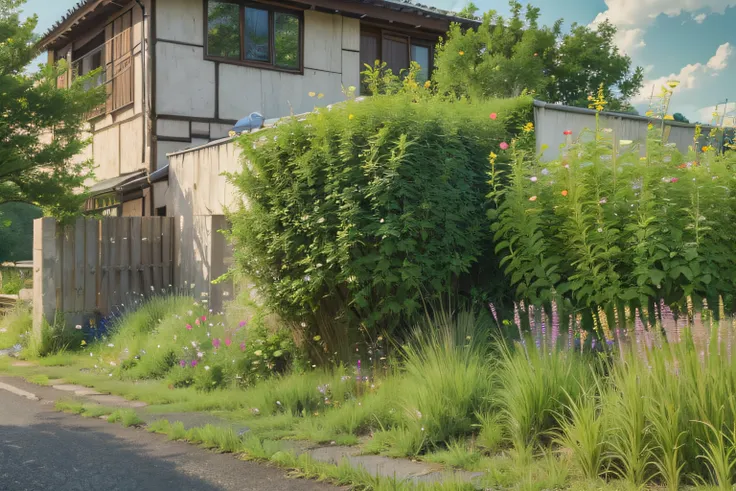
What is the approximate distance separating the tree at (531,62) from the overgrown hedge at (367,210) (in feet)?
30.1

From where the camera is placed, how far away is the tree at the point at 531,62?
19.3m

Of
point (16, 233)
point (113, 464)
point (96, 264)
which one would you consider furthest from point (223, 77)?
point (16, 233)

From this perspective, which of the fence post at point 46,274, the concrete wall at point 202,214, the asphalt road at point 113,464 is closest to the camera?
the asphalt road at point 113,464

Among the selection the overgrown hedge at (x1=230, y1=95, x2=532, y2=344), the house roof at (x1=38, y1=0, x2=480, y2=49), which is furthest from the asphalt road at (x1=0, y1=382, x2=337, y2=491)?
the house roof at (x1=38, y1=0, x2=480, y2=49)

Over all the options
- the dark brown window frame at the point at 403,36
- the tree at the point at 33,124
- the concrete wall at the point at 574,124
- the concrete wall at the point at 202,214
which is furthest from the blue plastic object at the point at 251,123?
the concrete wall at the point at 574,124

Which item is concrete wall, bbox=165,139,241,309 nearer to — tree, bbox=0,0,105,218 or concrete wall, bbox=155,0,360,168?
tree, bbox=0,0,105,218

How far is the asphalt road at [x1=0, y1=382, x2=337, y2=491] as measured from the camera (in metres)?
4.87

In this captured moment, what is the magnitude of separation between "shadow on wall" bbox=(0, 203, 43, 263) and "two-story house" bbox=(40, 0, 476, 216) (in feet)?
23.9

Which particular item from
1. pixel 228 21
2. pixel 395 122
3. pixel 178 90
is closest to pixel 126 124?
pixel 178 90

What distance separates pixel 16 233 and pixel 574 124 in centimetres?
2187

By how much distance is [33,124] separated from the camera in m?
12.6

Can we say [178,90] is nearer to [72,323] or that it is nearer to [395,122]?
[72,323]

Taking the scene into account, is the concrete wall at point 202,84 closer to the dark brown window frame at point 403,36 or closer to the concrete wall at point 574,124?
the dark brown window frame at point 403,36

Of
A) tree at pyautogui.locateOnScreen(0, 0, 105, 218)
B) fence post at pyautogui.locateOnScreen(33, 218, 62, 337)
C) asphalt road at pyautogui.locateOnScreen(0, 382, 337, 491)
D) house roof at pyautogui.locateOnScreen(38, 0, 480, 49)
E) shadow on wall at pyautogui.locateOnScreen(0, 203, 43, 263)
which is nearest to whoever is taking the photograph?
asphalt road at pyautogui.locateOnScreen(0, 382, 337, 491)
